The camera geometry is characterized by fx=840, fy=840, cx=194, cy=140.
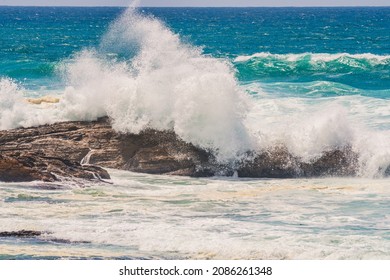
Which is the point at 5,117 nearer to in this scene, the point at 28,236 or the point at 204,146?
the point at 204,146

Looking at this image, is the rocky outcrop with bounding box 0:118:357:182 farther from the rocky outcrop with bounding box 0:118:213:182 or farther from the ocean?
the ocean

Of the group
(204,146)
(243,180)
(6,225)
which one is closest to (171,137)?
(204,146)

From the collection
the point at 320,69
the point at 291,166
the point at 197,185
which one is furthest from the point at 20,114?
the point at 320,69

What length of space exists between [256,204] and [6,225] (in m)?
3.61

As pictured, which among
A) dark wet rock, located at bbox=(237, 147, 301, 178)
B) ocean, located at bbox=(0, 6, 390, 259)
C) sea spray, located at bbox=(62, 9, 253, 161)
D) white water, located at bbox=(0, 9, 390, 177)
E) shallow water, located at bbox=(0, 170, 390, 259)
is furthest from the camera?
sea spray, located at bbox=(62, 9, 253, 161)

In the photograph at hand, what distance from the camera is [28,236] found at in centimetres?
1000

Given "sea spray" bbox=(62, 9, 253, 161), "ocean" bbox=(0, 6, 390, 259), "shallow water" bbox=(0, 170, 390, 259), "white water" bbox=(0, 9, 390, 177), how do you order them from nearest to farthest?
"shallow water" bbox=(0, 170, 390, 259), "ocean" bbox=(0, 6, 390, 259), "white water" bbox=(0, 9, 390, 177), "sea spray" bbox=(62, 9, 253, 161)

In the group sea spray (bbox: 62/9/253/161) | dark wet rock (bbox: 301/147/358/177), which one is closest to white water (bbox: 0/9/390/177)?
sea spray (bbox: 62/9/253/161)

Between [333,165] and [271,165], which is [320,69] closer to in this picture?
[333,165]

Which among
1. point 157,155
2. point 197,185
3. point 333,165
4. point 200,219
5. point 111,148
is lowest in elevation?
point 200,219

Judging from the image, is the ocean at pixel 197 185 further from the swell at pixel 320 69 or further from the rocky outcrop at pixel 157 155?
the swell at pixel 320 69

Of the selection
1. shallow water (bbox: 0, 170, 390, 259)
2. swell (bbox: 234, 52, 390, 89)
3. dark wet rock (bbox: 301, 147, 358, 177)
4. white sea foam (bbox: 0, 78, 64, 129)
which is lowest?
shallow water (bbox: 0, 170, 390, 259)

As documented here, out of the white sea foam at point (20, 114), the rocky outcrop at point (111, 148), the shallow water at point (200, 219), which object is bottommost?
the shallow water at point (200, 219)

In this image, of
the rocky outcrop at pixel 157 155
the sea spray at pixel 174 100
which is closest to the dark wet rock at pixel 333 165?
the rocky outcrop at pixel 157 155
